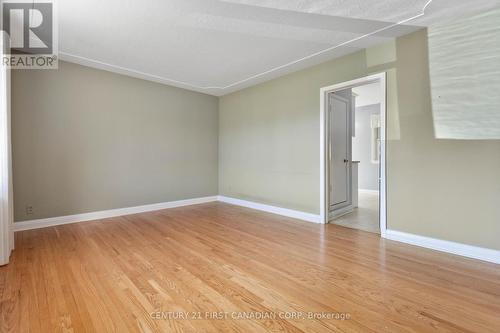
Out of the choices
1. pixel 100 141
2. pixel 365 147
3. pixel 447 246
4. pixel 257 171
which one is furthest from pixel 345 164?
pixel 100 141

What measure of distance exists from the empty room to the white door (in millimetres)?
50

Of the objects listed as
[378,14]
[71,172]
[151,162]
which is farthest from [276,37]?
[71,172]

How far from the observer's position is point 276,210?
4582 mm

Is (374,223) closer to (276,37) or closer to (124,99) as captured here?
(276,37)

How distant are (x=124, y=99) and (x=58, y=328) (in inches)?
154

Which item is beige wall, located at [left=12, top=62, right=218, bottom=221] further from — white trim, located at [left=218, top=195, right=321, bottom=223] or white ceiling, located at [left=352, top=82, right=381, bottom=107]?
white ceiling, located at [left=352, top=82, right=381, bottom=107]

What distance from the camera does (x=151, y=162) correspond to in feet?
15.7

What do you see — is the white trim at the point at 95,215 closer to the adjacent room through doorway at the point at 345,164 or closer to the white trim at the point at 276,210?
the white trim at the point at 276,210

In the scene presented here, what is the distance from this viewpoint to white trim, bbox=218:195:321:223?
3.99 meters

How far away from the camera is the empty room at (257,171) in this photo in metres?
1.76

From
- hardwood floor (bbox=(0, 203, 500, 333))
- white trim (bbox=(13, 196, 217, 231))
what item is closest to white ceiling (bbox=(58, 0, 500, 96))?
white trim (bbox=(13, 196, 217, 231))

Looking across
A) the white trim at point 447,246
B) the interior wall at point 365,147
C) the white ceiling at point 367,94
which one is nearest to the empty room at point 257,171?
the white trim at point 447,246

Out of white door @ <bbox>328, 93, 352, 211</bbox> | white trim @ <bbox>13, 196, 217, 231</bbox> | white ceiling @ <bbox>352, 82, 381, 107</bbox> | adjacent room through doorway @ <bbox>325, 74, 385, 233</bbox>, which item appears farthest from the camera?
white ceiling @ <bbox>352, 82, 381, 107</bbox>

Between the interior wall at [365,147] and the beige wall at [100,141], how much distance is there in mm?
5427
